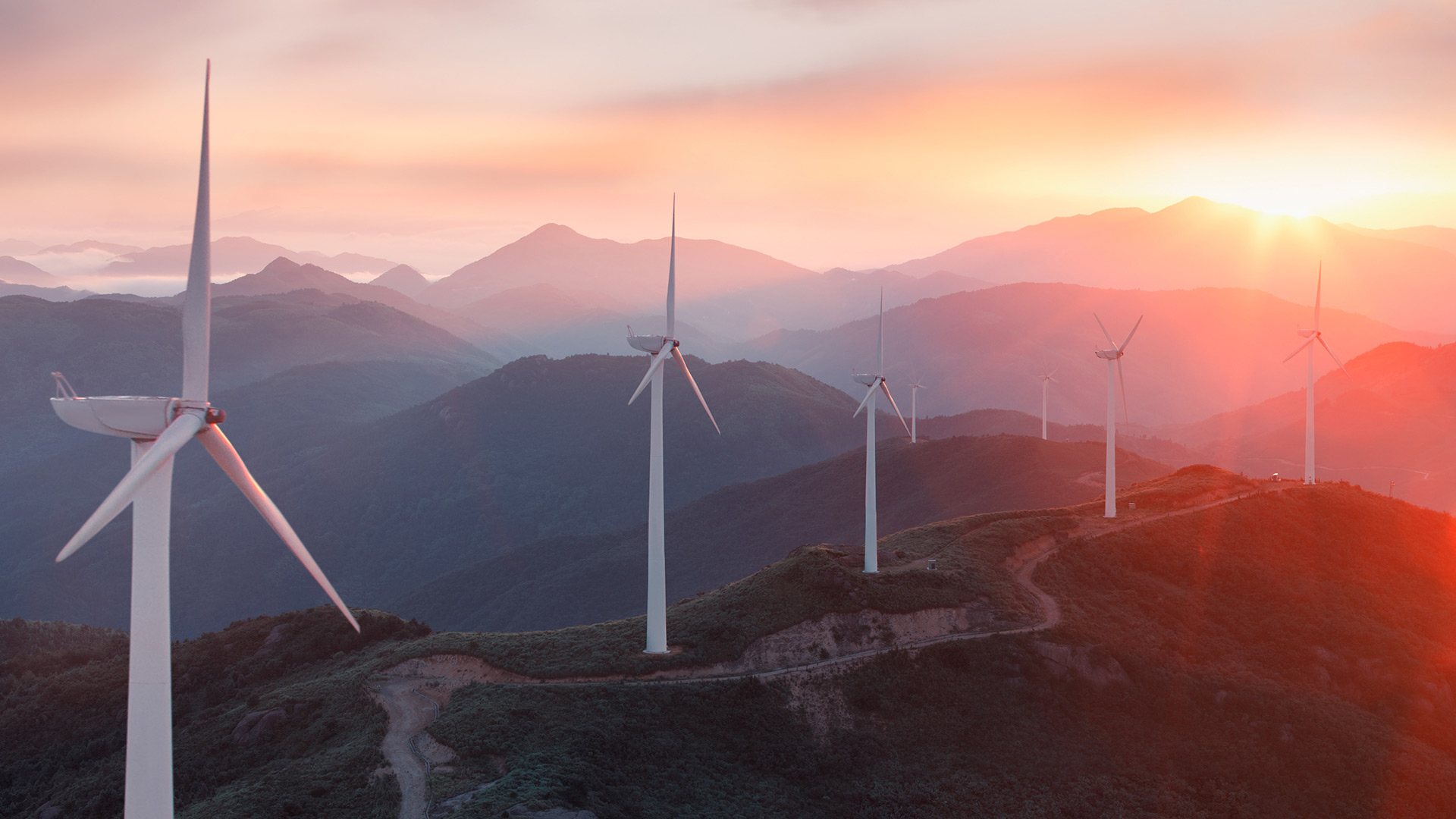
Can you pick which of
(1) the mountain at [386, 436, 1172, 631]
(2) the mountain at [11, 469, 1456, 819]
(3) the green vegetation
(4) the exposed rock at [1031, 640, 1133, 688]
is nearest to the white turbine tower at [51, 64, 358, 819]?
(2) the mountain at [11, 469, 1456, 819]

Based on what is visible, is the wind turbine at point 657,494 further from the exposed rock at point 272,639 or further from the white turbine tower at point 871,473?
the exposed rock at point 272,639

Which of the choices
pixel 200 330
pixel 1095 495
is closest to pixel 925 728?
pixel 200 330

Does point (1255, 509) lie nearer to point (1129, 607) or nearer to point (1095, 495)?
point (1129, 607)

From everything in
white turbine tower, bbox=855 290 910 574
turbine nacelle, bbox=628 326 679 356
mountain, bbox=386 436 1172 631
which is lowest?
mountain, bbox=386 436 1172 631

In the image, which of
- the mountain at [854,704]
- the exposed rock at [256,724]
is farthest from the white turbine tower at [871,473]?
the exposed rock at [256,724]

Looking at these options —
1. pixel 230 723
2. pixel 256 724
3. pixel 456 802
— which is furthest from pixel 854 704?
pixel 230 723

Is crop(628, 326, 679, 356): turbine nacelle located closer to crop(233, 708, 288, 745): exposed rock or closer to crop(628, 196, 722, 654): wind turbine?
crop(628, 196, 722, 654): wind turbine

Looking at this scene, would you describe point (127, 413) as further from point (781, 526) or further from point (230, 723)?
point (781, 526)
